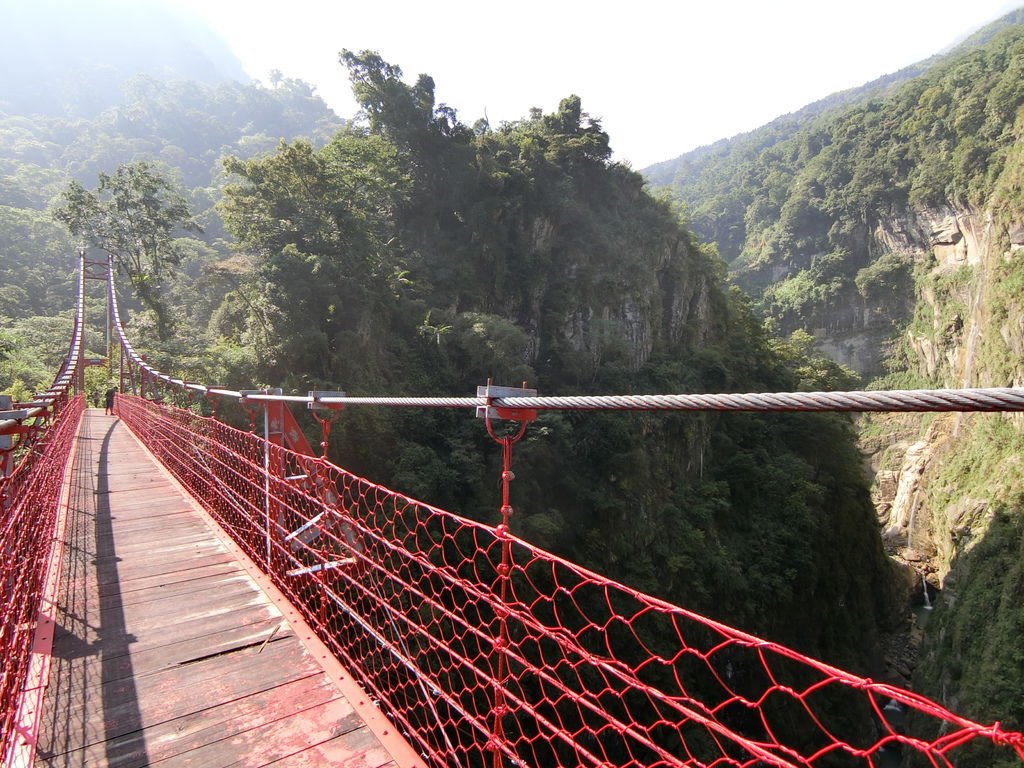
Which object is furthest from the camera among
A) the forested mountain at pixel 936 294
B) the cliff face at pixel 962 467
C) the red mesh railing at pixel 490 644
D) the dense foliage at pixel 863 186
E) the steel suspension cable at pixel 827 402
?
the dense foliage at pixel 863 186

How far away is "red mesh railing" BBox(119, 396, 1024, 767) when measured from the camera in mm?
892

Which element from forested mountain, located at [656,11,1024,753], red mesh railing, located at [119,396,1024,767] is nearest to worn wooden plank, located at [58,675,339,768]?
red mesh railing, located at [119,396,1024,767]

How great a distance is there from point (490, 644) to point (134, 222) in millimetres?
17569

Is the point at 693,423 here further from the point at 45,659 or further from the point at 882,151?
the point at 882,151

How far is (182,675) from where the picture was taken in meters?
1.71

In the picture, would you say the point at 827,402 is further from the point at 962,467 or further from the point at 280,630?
the point at 962,467

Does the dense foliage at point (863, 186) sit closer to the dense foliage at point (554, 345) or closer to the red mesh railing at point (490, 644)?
the dense foliage at point (554, 345)

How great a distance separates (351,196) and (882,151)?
32.8 meters

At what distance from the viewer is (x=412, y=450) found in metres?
9.95

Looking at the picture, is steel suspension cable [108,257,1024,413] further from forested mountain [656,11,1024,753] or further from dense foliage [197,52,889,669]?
forested mountain [656,11,1024,753]

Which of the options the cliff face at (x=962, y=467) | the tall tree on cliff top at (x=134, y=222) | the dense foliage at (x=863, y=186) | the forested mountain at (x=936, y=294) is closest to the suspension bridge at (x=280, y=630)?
the cliff face at (x=962, y=467)

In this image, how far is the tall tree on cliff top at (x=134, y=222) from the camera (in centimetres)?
1449

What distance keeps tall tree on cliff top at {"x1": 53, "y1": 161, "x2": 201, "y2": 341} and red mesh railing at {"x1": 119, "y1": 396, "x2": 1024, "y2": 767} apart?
7.18 metres

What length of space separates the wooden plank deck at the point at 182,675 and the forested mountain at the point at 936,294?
1211 centimetres
